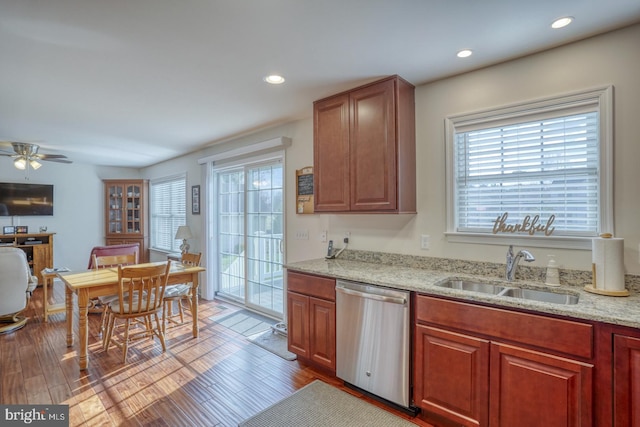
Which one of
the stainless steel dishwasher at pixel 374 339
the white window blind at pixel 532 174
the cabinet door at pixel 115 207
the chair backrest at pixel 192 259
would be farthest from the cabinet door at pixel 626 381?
the cabinet door at pixel 115 207

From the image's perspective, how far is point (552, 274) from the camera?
2.09 metres

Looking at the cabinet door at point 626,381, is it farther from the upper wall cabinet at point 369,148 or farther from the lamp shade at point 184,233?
the lamp shade at point 184,233

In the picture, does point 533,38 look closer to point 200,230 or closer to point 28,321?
point 200,230

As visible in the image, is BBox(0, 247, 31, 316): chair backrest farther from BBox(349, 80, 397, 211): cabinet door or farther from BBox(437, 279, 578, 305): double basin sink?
BBox(437, 279, 578, 305): double basin sink

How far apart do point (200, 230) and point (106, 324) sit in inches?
80.2

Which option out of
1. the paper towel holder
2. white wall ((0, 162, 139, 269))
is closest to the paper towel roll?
the paper towel holder

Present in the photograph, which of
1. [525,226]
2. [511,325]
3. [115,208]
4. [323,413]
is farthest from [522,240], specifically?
[115,208]

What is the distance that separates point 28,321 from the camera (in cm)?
400

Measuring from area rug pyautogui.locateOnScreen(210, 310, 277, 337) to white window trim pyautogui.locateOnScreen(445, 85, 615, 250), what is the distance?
2.40m

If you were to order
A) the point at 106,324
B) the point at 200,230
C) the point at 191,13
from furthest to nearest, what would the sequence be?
1. the point at 200,230
2. the point at 106,324
3. the point at 191,13

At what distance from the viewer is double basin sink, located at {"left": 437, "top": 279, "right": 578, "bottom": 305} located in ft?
6.54

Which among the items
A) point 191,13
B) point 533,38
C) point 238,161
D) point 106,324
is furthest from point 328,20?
point 106,324

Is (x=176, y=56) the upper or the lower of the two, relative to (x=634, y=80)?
upper

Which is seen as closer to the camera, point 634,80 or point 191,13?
point 191,13
